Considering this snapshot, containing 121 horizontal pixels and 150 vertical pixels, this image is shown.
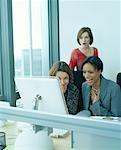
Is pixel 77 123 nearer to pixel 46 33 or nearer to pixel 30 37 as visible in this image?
pixel 30 37

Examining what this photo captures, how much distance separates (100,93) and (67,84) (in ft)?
0.88

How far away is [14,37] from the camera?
2.88 meters

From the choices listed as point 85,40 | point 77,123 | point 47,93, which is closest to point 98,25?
point 85,40

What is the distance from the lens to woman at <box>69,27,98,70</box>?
10.4 feet

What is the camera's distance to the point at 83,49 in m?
3.23

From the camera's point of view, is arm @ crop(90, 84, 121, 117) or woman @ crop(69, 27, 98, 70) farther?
woman @ crop(69, 27, 98, 70)

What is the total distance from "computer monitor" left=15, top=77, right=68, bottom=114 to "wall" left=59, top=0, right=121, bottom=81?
2.23 metres

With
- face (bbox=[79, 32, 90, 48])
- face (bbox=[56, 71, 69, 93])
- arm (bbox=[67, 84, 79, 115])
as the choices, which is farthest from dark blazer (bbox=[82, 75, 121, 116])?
face (bbox=[79, 32, 90, 48])

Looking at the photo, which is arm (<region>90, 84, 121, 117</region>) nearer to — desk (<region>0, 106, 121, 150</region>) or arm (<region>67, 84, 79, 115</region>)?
arm (<region>67, 84, 79, 115</region>)

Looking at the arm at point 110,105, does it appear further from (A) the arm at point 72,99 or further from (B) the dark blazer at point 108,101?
(A) the arm at point 72,99

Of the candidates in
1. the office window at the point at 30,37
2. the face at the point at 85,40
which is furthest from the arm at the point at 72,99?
the face at the point at 85,40

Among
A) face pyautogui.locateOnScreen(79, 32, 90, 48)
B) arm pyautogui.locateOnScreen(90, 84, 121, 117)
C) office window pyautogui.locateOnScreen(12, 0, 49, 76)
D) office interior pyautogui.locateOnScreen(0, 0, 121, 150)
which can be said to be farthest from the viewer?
face pyautogui.locateOnScreen(79, 32, 90, 48)

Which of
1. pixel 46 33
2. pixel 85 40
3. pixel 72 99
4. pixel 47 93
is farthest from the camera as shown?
pixel 46 33

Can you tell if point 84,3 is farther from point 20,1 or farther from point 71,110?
point 71,110
